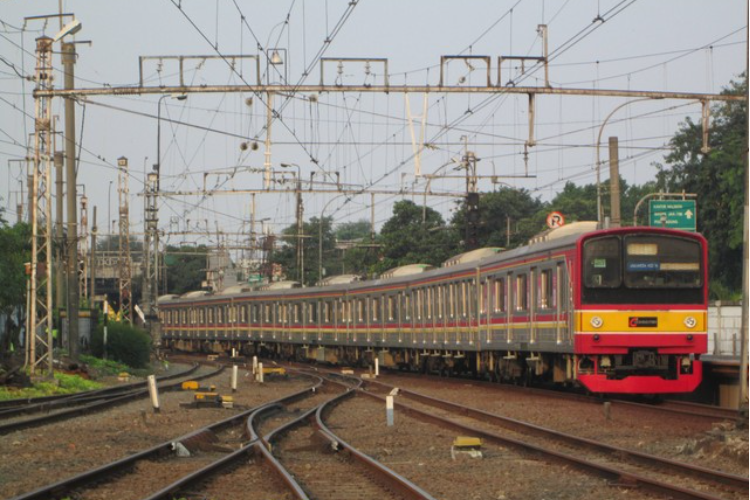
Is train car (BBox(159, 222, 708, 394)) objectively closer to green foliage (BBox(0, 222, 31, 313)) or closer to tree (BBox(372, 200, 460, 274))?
green foliage (BBox(0, 222, 31, 313))

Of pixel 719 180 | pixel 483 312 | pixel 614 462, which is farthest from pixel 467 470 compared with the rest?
pixel 719 180

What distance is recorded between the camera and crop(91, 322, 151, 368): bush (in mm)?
39000

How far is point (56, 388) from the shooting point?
2611 centimetres

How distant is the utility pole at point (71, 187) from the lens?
2975cm

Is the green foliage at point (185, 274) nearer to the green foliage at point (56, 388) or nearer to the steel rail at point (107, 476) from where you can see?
the green foliage at point (56, 388)

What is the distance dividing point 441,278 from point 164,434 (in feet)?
49.6

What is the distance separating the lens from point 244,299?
2090 inches

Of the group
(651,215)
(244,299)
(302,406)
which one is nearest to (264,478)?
(302,406)

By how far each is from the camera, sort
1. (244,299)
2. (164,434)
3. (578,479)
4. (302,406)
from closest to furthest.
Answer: (578,479) < (164,434) < (302,406) < (244,299)

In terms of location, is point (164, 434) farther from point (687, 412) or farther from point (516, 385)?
point (516, 385)

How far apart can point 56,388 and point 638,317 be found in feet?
45.2

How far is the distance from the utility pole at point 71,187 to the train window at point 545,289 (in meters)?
13.6

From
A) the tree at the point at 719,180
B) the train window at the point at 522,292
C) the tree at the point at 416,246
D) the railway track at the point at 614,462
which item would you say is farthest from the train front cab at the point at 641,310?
the tree at the point at 416,246

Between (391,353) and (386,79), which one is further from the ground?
(386,79)
